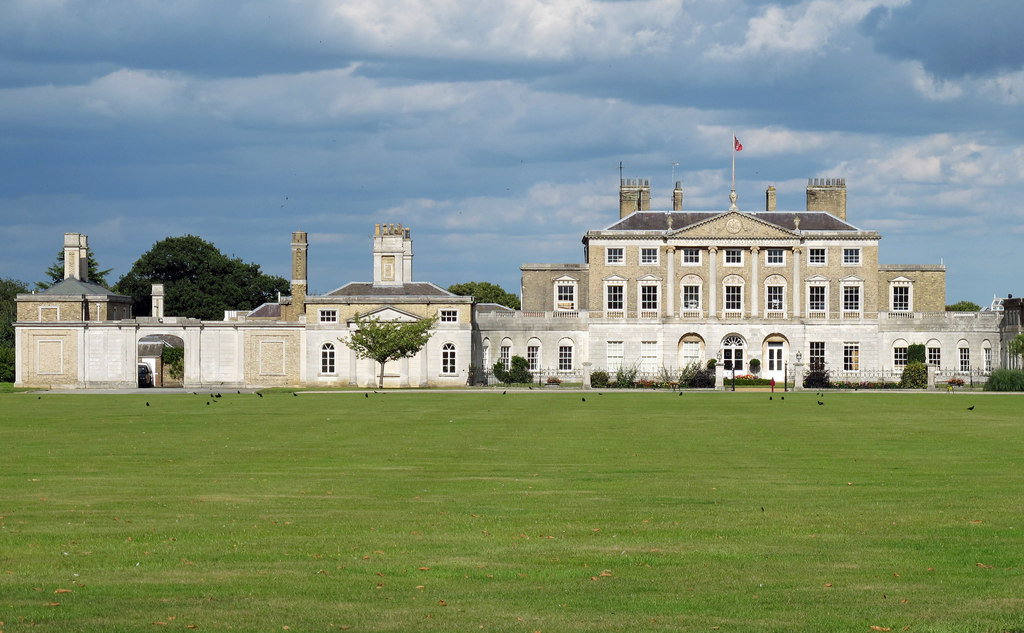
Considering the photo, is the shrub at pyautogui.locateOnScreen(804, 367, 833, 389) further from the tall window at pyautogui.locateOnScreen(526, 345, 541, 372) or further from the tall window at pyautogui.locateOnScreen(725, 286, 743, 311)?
the tall window at pyautogui.locateOnScreen(526, 345, 541, 372)

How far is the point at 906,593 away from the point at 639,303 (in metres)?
64.9

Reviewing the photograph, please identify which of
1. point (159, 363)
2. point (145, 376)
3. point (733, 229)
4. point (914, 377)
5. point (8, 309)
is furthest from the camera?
point (8, 309)

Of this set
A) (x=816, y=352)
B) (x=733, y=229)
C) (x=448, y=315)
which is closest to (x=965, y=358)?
(x=816, y=352)

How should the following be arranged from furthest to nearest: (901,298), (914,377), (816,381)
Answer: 1. (901,298)
2. (816,381)
3. (914,377)

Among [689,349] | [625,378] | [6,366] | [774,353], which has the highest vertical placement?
[689,349]

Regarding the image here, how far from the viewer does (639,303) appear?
7556 centimetres

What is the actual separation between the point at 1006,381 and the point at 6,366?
57801 millimetres

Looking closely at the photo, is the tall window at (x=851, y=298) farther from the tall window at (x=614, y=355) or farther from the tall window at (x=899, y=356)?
the tall window at (x=614, y=355)

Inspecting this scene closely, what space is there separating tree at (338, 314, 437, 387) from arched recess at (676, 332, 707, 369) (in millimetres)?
16226

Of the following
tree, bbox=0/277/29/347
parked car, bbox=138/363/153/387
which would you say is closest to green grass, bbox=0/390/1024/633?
parked car, bbox=138/363/153/387

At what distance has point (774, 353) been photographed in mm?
74688

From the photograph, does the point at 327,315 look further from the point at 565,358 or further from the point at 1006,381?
the point at 1006,381

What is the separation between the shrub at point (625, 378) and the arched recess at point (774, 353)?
8077mm

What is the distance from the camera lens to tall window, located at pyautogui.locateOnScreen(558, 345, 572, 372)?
75.1 meters
